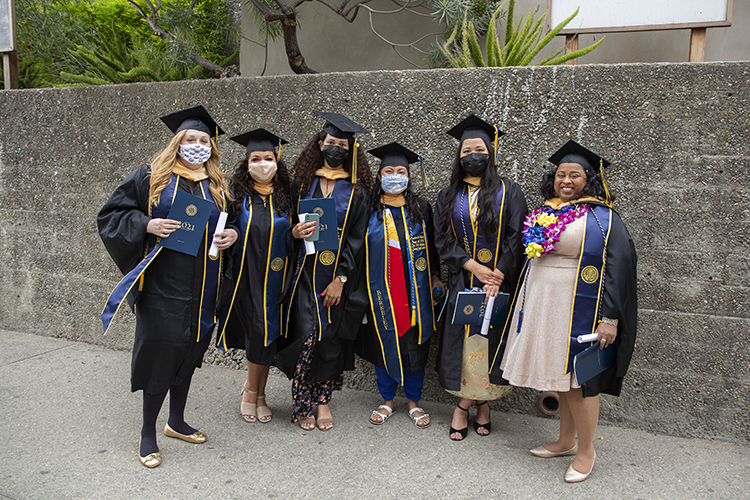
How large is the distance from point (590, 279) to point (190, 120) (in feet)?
8.14

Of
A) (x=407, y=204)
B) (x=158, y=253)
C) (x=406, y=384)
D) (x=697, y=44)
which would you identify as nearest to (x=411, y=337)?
(x=406, y=384)

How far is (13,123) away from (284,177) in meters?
3.61

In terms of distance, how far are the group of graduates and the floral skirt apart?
0.01m

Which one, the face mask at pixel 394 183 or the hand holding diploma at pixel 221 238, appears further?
the face mask at pixel 394 183

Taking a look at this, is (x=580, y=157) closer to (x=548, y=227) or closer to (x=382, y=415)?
(x=548, y=227)

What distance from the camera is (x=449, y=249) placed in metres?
3.34

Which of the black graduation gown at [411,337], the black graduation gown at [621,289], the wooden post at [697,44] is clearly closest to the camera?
the black graduation gown at [621,289]

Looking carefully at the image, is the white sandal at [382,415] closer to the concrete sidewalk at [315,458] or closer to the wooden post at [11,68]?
the concrete sidewalk at [315,458]

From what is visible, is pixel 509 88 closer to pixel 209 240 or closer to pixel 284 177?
pixel 284 177

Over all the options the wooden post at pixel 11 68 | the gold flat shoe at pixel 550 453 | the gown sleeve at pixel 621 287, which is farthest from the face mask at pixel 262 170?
the wooden post at pixel 11 68

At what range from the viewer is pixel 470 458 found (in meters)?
3.20

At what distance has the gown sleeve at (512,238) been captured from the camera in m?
3.22

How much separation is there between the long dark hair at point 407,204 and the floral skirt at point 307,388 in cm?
93

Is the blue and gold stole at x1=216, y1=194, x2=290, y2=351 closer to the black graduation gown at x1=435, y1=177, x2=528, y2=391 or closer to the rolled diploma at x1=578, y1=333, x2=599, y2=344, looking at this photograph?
the black graduation gown at x1=435, y1=177, x2=528, y2=391
